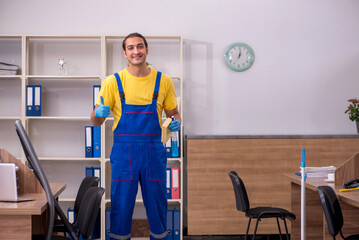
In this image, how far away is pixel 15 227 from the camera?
6.53ft

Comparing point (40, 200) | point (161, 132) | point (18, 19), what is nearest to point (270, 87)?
point (161, 132)

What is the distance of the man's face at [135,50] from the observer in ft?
9.23

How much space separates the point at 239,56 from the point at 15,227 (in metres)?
3.31

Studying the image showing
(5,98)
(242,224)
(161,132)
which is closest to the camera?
(161,132)

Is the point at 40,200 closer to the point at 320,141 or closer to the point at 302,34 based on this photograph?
the point at 320,141

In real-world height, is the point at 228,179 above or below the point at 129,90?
below

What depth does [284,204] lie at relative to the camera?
4379mm

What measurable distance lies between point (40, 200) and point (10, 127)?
2739mm

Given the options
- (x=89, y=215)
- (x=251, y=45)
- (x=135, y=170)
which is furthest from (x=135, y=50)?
(x=251, y=45)

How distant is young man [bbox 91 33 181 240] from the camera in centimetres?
270

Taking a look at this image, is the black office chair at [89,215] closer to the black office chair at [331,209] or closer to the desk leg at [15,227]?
the desk leg at [15,227]

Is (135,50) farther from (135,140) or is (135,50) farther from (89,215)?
(89,215)

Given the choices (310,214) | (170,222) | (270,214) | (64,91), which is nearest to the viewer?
(270,214)

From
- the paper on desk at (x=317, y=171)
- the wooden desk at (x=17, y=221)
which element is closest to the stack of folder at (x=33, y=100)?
the wooden desk at (x=17, y=221)
